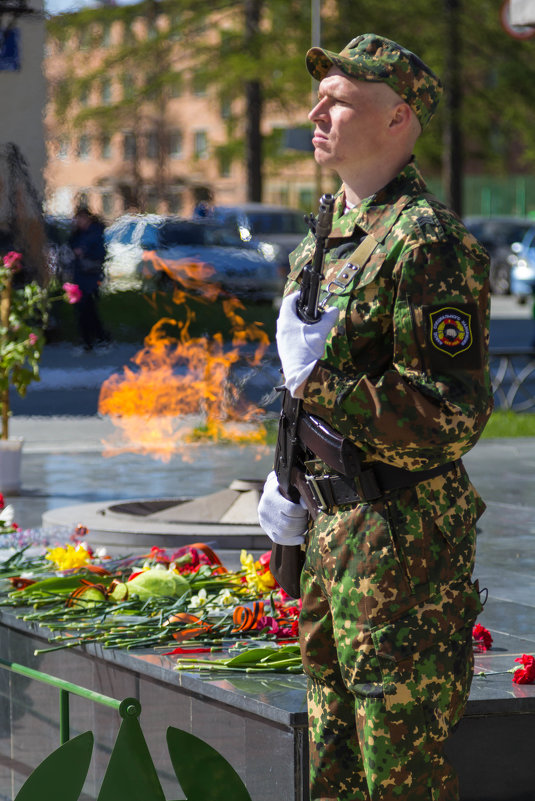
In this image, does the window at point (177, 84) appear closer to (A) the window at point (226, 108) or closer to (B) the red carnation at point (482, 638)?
(A) the window at point (226, 108)

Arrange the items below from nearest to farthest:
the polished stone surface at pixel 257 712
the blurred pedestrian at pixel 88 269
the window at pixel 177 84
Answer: the polished stone surface at pixel 257 712 < the blurred pedestrian at pixel 88 269 < the window at pixel 177 84

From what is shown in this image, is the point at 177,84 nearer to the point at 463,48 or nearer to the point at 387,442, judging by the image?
the point at 463,48

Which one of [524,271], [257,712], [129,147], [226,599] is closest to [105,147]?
[129,147]

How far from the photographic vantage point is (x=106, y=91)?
2598cm

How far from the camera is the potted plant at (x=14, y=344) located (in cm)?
885

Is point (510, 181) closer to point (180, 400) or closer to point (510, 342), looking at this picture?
point (510, 342)

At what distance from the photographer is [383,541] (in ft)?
9.58

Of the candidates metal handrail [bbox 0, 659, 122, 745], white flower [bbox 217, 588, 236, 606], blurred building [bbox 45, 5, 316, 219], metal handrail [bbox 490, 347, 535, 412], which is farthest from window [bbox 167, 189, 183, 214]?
metal handrail [bbox 0, 659, 122, 745]

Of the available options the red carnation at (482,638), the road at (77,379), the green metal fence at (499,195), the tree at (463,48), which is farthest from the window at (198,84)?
the green metal fence at (499,195)

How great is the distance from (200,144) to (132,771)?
27891 mm

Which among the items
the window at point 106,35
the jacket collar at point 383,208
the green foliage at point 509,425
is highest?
the window at point 106,35

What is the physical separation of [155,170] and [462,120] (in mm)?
15461

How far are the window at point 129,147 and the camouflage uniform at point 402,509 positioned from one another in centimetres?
1469

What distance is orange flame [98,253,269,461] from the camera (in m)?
9.82
